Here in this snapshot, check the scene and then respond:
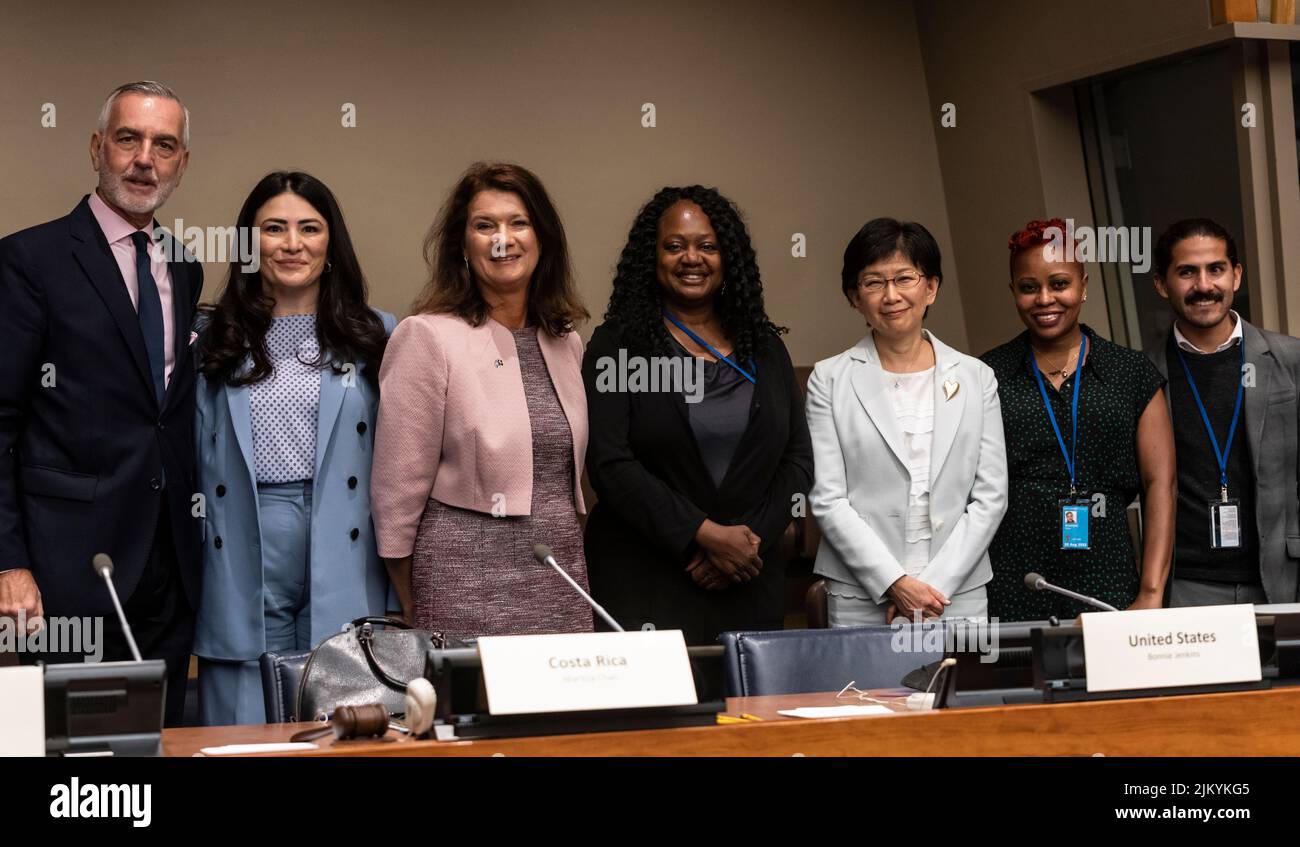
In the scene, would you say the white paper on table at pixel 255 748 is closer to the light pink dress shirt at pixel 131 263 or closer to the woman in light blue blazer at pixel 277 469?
the woman in light blue blazer at pixel 277 469

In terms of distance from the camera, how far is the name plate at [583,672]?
74.0 inches

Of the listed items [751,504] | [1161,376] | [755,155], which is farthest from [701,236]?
[755,155]

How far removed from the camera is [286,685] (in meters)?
2.44

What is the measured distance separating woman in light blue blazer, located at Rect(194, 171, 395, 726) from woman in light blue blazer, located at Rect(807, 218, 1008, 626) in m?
1.11

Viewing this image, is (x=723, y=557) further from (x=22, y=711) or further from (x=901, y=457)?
(x=22, y=711)

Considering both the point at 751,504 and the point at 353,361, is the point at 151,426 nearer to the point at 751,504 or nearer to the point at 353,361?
the point at 353,361

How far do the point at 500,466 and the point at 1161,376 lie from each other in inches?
70.7

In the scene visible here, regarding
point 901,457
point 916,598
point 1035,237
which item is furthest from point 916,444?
point 1035,237

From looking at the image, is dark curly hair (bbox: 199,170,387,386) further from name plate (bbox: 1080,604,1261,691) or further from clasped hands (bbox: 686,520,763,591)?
name plate (bbox: 1080,604,1261,691)

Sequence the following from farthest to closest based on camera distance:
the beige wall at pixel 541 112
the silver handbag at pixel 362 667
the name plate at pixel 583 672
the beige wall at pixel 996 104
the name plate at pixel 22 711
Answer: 1. the beige wall at pixel 996 104
2. the beige wall at pixel 541 112
3. the silver handbag at pixel 362 667
4. the name plate at pixel 583 672
5. the name plate at pixel 22 711

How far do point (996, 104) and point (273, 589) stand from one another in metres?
3.94

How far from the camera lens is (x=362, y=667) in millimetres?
2434

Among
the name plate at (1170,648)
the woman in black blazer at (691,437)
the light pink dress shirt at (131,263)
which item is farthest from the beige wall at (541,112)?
the name plate at (1170,648)

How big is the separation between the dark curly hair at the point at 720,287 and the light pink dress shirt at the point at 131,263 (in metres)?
1.03
